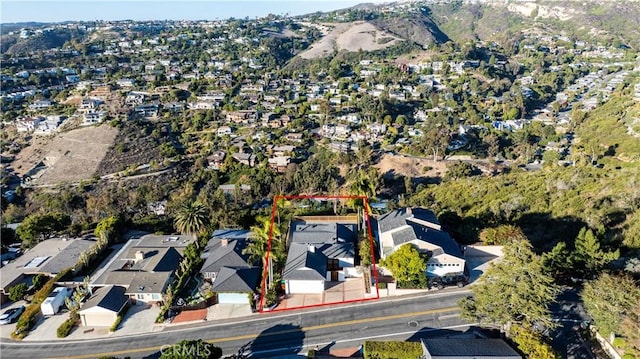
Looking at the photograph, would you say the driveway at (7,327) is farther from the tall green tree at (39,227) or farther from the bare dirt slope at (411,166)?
the bare dirt slope at (411,166)

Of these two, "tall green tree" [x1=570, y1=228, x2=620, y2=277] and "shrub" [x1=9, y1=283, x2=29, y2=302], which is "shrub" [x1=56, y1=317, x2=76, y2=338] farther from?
"tall green tree" [x1=570, y1=228, x2=620, y2=277]

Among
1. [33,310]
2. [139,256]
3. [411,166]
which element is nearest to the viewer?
[33,310]

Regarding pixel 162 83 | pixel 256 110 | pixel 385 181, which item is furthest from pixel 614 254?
pixel 162 83

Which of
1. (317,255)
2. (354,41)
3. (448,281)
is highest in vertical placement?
(354,41)

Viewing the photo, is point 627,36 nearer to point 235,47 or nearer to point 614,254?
point 235,47

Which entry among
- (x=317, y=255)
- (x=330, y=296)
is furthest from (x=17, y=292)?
(x=330, y=296)

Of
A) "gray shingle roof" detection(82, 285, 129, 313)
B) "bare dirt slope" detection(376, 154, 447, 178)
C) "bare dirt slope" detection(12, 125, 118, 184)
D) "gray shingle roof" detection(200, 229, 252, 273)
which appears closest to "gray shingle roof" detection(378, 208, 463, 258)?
"gray shingle roof" detection(200, 229, 252, 273)

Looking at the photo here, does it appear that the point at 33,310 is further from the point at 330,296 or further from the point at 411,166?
the point at 411,166
